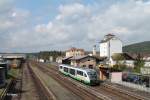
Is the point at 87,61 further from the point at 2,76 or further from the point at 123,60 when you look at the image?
the point at 2,76

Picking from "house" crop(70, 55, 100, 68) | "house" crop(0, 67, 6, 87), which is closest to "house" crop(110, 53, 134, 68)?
"house" crop(70, 55, 100, 68)

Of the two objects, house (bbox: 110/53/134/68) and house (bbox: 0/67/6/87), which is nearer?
house (bbox: 0/67/6/87)

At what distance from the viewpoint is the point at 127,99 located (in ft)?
112

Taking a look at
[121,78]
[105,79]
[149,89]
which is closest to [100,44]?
[105,79]

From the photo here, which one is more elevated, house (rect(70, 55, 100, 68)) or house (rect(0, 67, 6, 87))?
house (rect(70, 55, 100, 68))

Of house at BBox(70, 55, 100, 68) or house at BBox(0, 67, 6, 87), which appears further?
house at BBox(70, 55, 100, 68)

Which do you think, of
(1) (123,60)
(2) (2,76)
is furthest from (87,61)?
(2) (2,76)

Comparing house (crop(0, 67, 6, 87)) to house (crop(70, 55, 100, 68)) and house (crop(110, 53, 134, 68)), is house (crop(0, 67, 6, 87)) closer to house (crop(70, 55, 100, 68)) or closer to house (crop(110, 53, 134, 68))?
house (crop(110, 53, 134, 68))

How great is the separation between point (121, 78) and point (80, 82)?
9.02 metres

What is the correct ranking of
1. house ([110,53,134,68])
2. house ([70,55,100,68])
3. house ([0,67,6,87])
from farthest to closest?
house ([70,55,100,68]), house ([110,53,134,68]), house ([0,67,6,87])

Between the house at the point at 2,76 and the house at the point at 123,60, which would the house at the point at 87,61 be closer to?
the house at the point at 123,60

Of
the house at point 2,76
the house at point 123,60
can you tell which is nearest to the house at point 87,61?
the house at point 123,60

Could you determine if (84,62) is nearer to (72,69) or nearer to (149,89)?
(72,69)

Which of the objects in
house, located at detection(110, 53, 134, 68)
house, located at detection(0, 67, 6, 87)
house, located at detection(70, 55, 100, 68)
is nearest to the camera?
house, located at detection(0, 67, 6, 87)
